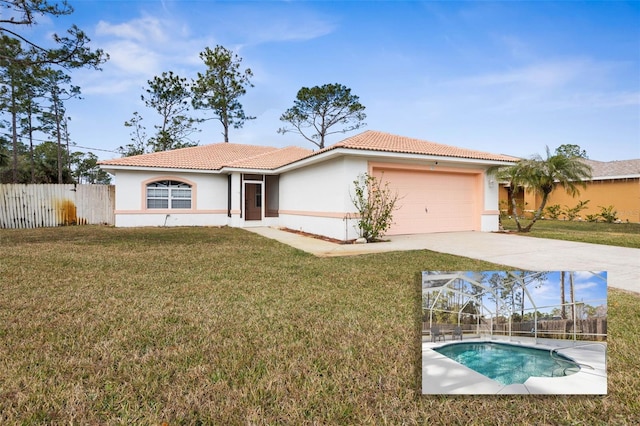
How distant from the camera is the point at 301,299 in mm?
4602

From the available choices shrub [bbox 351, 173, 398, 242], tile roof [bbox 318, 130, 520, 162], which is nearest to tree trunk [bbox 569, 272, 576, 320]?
tile roof [bbox 318, 130, 520, 162]

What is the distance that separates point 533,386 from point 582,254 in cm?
809

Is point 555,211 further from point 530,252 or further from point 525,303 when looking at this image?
point 525,303

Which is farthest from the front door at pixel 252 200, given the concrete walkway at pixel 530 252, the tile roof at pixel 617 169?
the tile roof at pixel 617 169

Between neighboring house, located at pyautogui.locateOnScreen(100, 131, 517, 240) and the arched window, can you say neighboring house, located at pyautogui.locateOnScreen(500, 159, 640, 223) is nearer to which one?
neighboring house, located at pyautogui.locateOnScreen(100, 131, 517, 240)

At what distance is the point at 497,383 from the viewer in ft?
6.05

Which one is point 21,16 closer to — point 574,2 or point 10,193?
point 10,193

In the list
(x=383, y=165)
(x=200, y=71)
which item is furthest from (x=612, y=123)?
(x=200, y=71)

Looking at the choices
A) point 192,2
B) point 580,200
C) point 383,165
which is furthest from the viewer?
point 580,200

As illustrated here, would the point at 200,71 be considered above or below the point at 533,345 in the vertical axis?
above

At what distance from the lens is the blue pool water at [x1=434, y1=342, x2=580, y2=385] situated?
71.4 inches

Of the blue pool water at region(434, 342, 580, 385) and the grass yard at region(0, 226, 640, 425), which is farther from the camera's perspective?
the grass yard at region(0, 226, 640, 425)

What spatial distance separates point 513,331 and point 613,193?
26.8m

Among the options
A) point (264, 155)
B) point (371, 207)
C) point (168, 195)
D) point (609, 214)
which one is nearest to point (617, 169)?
point (609, 214)
